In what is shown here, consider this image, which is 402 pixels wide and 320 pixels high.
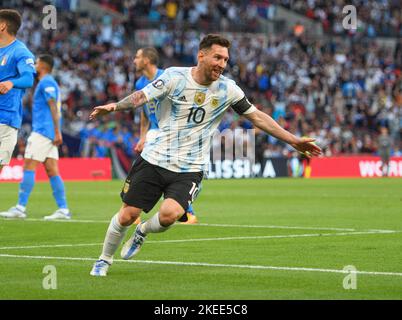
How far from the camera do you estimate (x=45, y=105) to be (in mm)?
17000

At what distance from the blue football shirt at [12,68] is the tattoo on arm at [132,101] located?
2765mm

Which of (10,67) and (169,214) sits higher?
(10,67)

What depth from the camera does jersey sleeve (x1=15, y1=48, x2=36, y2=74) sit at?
11.9m

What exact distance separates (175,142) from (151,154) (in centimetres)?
25

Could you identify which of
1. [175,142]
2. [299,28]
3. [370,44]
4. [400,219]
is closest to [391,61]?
[370,44]

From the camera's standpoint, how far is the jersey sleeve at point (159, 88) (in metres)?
9.57

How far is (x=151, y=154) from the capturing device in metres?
9.79

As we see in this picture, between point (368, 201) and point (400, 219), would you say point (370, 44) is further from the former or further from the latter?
point (400, 219)

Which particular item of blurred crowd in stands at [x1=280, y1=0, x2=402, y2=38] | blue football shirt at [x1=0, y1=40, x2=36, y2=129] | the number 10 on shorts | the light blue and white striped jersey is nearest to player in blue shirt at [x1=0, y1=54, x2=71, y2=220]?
blue football shirt at [x1=0, y1=40, x2=36, y2=129]

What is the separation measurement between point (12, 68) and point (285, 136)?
3875 mm

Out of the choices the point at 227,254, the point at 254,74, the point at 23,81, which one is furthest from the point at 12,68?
the point at 254,74

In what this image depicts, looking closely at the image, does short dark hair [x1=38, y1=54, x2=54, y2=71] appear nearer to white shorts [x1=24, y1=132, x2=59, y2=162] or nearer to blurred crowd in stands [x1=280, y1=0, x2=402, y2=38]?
white shorts [x1=24, y1=132, x2=59, y2=162]

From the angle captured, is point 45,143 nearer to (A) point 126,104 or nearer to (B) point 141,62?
(B) point 141,62
